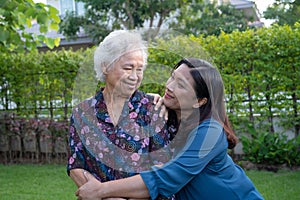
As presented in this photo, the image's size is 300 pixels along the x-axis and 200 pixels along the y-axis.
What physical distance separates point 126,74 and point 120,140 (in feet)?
0.97

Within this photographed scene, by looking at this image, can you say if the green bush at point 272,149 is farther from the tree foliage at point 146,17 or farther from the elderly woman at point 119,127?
the tree foliage at point 146,17

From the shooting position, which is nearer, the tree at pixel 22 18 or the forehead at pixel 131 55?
the forehead at pixel 131 55

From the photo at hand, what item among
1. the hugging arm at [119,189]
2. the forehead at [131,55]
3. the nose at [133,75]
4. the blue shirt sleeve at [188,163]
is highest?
the forehead at [131,55]

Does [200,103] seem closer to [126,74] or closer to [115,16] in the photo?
[126,74]

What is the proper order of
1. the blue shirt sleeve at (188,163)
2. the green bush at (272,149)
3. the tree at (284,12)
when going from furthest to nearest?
the tree at (284,12), the green bush at (272,149), the blue shirt sleeve at (188,163)

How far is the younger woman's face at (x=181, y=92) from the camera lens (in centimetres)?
196

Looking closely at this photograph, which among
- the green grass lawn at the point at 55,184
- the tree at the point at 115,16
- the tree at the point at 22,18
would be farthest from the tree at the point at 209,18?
the green grass lawn at the point at 55,184

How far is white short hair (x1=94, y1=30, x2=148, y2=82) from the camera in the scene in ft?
6.32

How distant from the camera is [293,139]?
6309mm

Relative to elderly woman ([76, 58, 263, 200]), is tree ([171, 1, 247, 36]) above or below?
above

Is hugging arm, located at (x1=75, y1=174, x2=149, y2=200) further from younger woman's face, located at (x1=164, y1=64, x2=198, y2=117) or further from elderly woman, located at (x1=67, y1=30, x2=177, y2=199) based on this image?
younger woman's face, located at (x1=164, y1=64, x2=198, y2=117)

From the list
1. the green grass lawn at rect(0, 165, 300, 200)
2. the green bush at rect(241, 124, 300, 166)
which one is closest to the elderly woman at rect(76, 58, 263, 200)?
the green grass lawn at rect(0, 165, 300, 200)

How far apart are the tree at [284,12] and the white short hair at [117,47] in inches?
549

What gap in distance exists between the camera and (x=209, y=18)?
17422 mm
